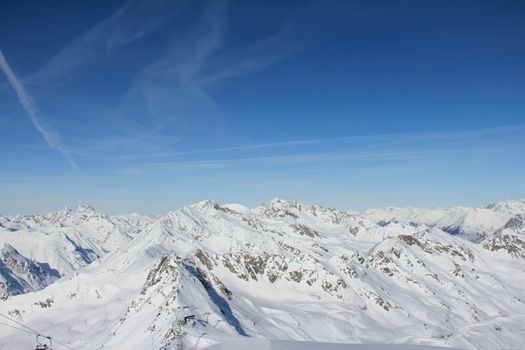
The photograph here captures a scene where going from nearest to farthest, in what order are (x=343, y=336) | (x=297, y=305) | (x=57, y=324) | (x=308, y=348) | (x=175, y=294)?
(x=308, y=348) → (x=175, y=294) → (x=343, y=336) → (x=57, y=324) → (x=297, y=305)

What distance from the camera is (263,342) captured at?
128 ft

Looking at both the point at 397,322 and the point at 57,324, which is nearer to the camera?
the point at 57,324

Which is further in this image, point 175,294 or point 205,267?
point 205,267

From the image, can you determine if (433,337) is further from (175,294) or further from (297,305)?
(175,294)

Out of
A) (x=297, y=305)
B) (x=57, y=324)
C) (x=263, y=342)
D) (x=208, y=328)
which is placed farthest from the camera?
(x=297, y=305)

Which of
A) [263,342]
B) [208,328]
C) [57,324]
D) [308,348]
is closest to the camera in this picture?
[308,348]

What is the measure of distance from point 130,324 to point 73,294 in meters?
88.4

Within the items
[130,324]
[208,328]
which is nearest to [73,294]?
[130,324]

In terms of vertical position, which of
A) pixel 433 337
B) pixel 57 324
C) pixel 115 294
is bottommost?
pixel 433 337

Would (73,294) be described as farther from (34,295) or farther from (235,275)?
(235,275)

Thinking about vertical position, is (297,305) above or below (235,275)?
below

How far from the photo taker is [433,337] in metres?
182

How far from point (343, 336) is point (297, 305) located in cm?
3286

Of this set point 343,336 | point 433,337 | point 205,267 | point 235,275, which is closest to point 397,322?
point 433,337
